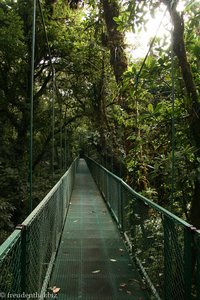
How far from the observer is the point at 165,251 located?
9.04 feet

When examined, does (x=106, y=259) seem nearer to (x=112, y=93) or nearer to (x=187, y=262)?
(x=187, y=262)

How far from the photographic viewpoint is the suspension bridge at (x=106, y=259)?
85.7 inches

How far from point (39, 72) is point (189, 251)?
36.8ft

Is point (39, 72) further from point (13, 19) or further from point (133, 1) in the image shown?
point (133, 1)

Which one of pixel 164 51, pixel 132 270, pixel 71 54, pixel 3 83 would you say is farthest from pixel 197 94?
pixel 3 83

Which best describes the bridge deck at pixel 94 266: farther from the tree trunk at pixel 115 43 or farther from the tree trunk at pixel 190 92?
the tree trunk at pixel 115 43

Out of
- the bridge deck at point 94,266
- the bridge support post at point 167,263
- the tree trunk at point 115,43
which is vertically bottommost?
the bridge deck at point 94,266

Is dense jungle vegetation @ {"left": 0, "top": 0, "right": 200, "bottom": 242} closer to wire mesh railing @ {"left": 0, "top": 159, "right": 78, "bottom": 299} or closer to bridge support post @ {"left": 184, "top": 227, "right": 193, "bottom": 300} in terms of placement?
bridge support post @ {"left": 184, "top": 227, "right": 193, "bottom": 300}

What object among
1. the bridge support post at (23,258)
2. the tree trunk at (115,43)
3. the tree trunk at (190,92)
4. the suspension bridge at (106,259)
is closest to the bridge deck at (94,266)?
the suspension bridge at (106,259)

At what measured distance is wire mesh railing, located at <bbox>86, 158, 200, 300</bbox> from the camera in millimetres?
2217

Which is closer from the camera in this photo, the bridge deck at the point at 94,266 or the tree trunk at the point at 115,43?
the bridge deck at the point at 94,266

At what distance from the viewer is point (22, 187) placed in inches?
378

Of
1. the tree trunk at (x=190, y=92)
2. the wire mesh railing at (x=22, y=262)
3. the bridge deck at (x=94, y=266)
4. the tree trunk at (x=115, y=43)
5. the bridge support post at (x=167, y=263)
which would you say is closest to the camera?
the wire mesh railing at (x=22, y=262)

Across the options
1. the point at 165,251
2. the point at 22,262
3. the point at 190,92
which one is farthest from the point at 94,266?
the point at 190,92
